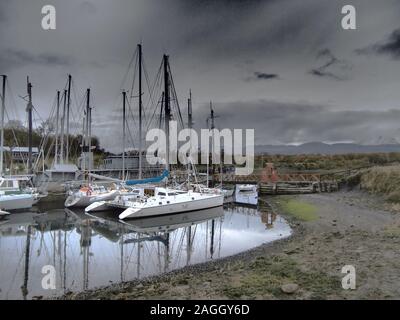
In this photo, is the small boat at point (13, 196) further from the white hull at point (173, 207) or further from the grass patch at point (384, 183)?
the grass patch at point (384, 183)

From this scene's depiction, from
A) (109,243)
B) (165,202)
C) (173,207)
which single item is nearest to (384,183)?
(173,207)

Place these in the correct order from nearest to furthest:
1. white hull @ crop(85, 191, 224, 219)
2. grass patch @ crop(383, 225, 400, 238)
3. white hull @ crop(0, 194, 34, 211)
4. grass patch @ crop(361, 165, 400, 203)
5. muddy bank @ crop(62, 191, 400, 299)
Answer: muddy bank @ crop(62, 191, 400, 299), grass patch @ crop(383, 225, 400, 238), white hull @ crop(85, 191, 224, 219), grass patch @ crop(361, 165, 400, 203), white hull @ crop(0, 194, 34, 211)

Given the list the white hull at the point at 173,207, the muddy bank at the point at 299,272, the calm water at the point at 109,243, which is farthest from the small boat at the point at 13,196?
the muddy bank at the point at 299,272

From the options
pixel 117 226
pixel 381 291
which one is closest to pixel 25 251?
pixel 117 226

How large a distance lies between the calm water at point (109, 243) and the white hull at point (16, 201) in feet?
5.32

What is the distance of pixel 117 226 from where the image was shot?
103 ft

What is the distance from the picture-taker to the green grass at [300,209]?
32225 millimetres

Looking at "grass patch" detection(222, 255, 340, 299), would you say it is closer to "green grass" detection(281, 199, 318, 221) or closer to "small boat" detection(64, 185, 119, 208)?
"green grass" detection(281, 199, 318, 221)

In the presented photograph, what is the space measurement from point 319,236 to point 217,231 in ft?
28.9

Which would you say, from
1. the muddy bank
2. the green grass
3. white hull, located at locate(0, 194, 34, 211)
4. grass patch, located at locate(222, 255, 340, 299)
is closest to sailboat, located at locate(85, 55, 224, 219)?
white hull, located at locate(0, 194, 34, 211)

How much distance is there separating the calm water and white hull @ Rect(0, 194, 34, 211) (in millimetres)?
1622

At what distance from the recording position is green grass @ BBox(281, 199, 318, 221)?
32225 mm

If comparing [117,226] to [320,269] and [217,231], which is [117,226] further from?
[320,269]

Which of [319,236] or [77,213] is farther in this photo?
[77,213]
